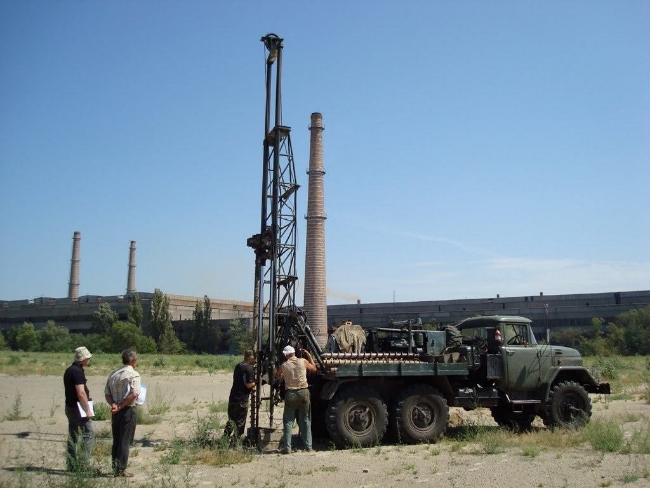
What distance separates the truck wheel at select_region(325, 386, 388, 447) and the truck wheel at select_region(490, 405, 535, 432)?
11.6 feet

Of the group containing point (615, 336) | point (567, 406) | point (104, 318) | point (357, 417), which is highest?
point (104, 318)

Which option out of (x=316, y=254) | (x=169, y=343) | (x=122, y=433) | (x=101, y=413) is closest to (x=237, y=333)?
(x=169, y=343)

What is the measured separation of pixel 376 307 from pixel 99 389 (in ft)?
164

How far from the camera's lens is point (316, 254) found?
51.0 m

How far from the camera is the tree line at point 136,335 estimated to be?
72750 mm

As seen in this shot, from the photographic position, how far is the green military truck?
12.2 meters

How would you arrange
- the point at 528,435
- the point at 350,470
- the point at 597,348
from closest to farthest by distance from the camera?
the point at 350,470 → the point at 528,435 → the point at 597,348

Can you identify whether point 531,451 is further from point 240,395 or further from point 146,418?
point 146,418

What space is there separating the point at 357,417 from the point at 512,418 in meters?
4.50

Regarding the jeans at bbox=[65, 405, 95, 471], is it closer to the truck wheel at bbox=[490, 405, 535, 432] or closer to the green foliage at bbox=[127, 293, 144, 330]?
the truck wheel at bbox=[490, 405, 535, 432]

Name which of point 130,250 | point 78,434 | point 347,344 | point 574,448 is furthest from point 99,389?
point 130,250

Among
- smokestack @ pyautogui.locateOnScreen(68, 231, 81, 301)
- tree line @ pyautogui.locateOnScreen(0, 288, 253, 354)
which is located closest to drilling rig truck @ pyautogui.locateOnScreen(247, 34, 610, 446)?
tree line @ pyautogui.locateOnScreen(0, 288, 253, 354)

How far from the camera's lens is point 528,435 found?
510 inches

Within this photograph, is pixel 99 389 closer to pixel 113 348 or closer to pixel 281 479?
pixel 281 479
